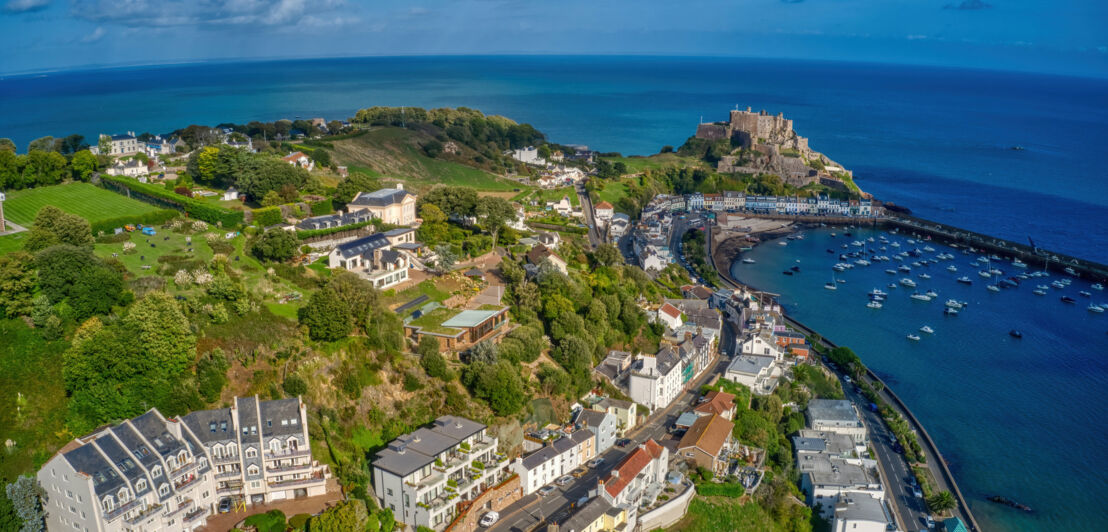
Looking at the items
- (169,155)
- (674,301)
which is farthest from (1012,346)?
(169,155)

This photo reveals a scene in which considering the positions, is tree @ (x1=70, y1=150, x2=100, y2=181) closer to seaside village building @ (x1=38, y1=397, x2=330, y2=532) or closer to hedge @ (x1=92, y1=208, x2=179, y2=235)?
hedge @ (x1=92, y1=208, x2=179, y2=235)

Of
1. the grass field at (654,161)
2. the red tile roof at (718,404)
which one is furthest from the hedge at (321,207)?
the grass field at (654,161)

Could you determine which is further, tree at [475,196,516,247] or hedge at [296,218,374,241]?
tree at [475,196,516,247]

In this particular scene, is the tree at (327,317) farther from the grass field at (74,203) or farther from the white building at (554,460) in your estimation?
the grass field at (74,203)

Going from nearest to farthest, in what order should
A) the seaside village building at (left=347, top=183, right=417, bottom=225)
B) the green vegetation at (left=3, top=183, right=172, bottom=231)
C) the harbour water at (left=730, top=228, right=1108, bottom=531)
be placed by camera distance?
the harbour water at (left=730, top=228, right=1108, bottom=531), the green vegetation at (left=3, top=183, right=172, bottom=231), the seaside village building at (left=347, top=183, right=417, bottom=225)

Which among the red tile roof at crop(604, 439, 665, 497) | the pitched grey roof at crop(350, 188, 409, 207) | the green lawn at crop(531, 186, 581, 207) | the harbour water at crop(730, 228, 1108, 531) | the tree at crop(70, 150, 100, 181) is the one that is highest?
the tree at crop(70, 150, 100, 181)

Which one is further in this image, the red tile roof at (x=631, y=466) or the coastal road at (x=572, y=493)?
the red tile roof at (x=631, y=466)

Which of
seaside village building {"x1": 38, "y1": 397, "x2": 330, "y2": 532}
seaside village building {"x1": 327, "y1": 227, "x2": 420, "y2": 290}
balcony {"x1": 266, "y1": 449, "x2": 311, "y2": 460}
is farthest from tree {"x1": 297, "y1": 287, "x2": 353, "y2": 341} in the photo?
seaside village building {"x1": 327, "y1": 227, "x2": 420, "y2": 290}
